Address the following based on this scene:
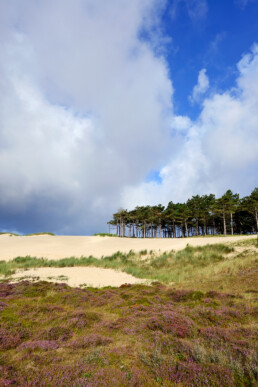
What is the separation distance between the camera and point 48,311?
9289mm

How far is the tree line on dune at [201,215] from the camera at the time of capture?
6209 centimetres

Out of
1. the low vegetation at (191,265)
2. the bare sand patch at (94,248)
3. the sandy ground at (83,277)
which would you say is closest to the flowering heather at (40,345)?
the sandy ground at (83,277)

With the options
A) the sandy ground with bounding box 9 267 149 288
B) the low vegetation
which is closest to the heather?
the low vegetation

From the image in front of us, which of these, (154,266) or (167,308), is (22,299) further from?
(154,266)

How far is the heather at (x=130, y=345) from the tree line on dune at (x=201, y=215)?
189 ft

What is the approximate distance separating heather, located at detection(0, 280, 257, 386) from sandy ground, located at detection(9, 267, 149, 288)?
26.6 feet

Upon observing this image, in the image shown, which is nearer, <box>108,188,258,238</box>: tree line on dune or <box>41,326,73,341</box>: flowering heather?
<box>41,326,73,341</box>: flowering heather

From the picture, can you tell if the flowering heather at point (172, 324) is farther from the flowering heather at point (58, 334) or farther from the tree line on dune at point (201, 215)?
the tree line on dune at point (201, 215)

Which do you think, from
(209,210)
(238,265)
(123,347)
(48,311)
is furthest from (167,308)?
(209,210)

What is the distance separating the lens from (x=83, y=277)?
19859 mm

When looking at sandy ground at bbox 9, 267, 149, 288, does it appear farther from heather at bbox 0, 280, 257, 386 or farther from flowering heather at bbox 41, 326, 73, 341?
flowering heather at bbox 41, 326, 73, 341

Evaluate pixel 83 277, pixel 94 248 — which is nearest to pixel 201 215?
pixel 94 248

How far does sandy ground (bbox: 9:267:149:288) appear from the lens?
719 inches

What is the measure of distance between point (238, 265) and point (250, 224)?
70.1m
